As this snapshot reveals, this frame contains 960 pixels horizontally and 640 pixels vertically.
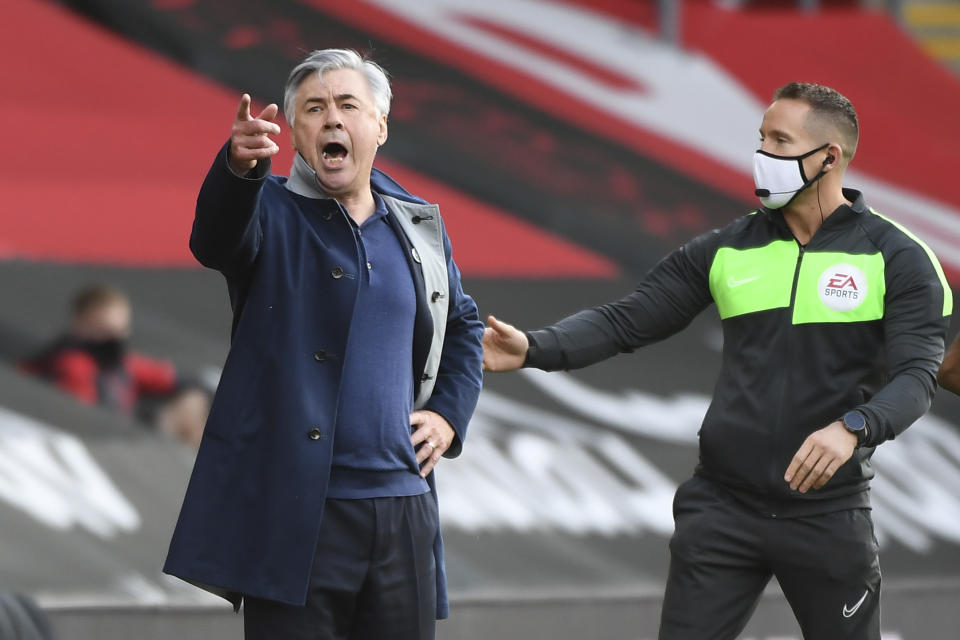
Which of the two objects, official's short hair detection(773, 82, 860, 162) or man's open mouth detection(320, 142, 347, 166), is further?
official's short hair detection(773, 82, 860, 162)

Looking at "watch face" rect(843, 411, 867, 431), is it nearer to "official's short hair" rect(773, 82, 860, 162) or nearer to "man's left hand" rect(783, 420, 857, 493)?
"man's left hand" rect(783, 420, 857, 493)

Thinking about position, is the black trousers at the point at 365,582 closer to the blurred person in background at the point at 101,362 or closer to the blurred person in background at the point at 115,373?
the blurred person in background at the point at 115,373

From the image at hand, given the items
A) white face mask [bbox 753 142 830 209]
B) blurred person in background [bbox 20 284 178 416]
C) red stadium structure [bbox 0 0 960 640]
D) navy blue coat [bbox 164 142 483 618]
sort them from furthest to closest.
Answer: blurred person in background [bbox 20 284 178 416] → red stadium structure [bbox 0 0 960 640] → white face mask [bbox 753 142 830 209] → navy blue coat [bbox 164 142 483 618]

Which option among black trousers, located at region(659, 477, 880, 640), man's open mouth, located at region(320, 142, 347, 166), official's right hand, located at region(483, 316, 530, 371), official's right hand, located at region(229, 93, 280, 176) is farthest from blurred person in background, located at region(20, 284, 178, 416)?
official's right hand, located at region(229, 93, 280, 176)

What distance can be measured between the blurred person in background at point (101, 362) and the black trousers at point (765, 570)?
13.5ft

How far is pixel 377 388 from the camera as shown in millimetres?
2844

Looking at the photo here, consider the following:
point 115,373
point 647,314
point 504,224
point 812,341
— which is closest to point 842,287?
point 812,341

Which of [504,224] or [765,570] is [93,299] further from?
[765,570]

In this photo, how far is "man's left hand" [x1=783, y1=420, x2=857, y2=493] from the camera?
10.0 feet

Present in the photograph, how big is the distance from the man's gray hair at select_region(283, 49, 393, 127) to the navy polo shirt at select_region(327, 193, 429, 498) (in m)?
0.27

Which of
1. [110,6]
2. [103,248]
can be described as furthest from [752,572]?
[110,6]

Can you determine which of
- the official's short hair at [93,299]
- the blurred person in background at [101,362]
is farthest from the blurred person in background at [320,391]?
the official's short hair at [93,299]

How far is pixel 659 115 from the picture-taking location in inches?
396

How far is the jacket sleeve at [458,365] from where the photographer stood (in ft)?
10.0
